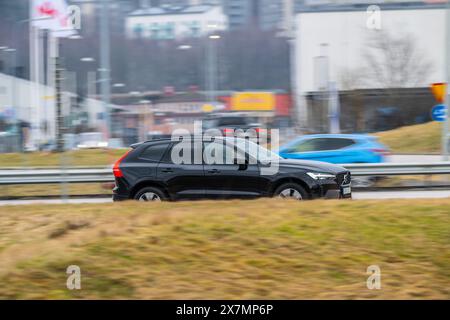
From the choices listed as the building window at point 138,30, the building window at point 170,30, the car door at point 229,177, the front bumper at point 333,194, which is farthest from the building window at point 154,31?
the front bumper at point 333,194

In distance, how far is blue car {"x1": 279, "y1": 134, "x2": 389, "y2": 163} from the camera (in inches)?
708

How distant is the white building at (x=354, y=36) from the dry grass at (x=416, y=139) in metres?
13.5

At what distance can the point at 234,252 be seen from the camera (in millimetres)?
6473

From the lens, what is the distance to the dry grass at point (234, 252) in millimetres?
5812

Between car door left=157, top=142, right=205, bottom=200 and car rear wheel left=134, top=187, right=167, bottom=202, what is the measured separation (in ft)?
0.66

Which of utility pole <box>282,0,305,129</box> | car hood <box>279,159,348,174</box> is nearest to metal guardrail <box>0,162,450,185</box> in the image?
car hood <box>279,159,348,174</box>

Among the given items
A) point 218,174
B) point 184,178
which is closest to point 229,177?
point 218,174

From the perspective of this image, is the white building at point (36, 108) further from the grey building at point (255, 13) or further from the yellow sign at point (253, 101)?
the grey building at point (255, 13)

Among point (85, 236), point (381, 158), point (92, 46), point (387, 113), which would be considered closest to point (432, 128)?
point (387, 113)

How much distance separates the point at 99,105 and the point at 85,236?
1622 inches

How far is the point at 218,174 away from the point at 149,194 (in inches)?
52.7

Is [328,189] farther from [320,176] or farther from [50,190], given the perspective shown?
[50,190]

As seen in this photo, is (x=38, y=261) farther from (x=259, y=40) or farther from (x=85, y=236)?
(x=259, y=40)

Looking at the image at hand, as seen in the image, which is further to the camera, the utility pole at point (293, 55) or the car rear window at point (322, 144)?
the utility pole at point (293, 55)
